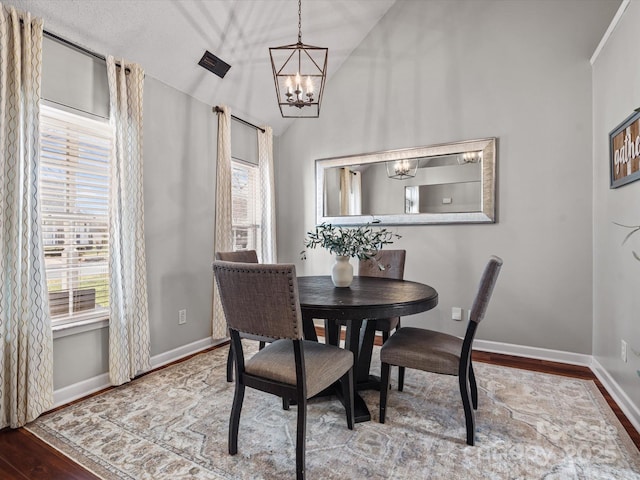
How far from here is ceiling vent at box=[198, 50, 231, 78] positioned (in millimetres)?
3057

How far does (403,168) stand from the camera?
3.67 m

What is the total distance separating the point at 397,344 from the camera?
2035 mm

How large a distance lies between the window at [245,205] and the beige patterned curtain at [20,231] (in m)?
1.94

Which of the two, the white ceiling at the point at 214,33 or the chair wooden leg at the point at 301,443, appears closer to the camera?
the chair wooden leg at the point at 301,443

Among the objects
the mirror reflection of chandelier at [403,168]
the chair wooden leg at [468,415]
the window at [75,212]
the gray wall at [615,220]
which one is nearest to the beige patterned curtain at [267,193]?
the mirror reflection of chandelier at [403,168]

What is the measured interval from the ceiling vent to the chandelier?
1.59ft

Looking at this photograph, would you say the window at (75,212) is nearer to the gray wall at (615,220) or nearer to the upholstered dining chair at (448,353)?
the upholstered dining chair at (448,353)

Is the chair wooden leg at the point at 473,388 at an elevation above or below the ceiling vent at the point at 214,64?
below

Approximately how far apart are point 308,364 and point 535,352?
8.30 feet

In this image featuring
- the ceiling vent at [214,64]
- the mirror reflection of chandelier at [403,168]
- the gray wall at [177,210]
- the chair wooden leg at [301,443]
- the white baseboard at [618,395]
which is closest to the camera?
the chair wooden leg at [301,443]

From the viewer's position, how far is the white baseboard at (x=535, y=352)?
2.94 meters

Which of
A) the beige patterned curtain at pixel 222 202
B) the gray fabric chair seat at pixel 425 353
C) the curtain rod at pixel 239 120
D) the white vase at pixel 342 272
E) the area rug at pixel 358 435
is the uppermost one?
the curtain rod at pixel 239 120

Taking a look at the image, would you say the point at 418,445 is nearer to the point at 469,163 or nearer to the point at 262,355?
the point at 262,355

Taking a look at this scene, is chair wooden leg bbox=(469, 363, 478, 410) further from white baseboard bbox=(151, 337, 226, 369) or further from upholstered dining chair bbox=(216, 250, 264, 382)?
white baseboard bbox=(151, 337, 226, 369)
